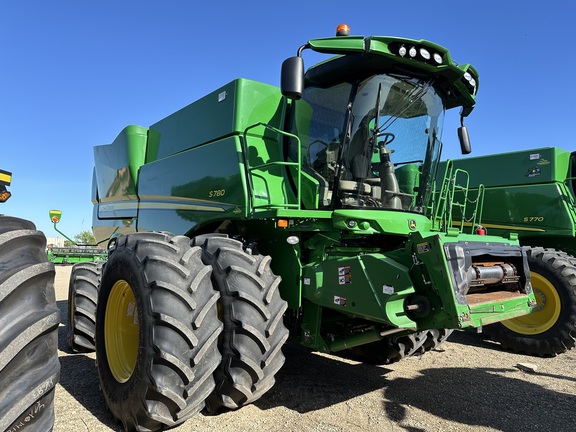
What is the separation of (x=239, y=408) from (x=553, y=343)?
4507mm

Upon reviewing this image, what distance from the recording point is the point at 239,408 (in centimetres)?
319

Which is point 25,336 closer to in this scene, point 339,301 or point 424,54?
point 339,301

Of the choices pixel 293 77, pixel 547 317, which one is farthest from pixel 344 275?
pixel 547 317

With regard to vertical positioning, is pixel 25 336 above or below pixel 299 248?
below

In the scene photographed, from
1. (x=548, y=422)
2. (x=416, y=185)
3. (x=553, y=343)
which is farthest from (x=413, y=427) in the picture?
(x=553, y=343)

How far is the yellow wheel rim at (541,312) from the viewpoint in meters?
5.71

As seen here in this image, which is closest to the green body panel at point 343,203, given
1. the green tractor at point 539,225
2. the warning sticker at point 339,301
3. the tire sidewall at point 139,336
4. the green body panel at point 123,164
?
the warning sticker at point 339,301

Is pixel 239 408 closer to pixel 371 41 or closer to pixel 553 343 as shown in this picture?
pixel 371 41

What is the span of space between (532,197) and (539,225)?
51 centimetres

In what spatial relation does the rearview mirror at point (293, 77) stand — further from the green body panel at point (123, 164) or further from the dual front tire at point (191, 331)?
the green body panel at point (123, 164)

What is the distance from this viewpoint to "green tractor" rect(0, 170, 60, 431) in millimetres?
1725

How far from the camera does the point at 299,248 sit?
3670 millimetres

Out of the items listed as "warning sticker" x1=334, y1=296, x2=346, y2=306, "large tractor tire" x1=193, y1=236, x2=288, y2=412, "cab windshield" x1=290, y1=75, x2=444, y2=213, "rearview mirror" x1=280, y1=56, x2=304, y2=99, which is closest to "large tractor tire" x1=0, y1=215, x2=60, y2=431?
"large tractor tire" x1=193, y1=236, x2=288, y2=412

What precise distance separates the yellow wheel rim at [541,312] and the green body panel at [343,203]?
2403mm
